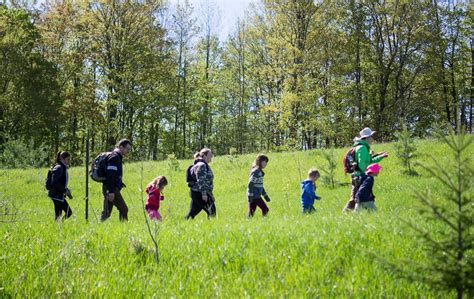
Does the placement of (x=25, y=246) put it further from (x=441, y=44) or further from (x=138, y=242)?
(x=441, y=44)

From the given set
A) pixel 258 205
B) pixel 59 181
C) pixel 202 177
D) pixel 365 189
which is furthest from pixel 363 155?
pixel 59 181

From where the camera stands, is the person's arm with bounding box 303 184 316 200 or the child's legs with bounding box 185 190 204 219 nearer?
the child's legs with bounding box 185 190 204 219

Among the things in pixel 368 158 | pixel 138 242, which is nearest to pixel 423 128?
pixel 368 158

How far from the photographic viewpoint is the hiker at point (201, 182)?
859cm

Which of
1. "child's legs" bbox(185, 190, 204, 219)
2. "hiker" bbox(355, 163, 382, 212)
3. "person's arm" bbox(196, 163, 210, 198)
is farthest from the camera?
"child's legs" bbox(185, 190, 204, 219)

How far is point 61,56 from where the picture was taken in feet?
107

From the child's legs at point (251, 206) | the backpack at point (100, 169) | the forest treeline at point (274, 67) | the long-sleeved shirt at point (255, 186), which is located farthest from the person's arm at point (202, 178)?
the forest treeline at point (274, 67)

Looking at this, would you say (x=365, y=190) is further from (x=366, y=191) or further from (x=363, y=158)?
(x=363, y=158)

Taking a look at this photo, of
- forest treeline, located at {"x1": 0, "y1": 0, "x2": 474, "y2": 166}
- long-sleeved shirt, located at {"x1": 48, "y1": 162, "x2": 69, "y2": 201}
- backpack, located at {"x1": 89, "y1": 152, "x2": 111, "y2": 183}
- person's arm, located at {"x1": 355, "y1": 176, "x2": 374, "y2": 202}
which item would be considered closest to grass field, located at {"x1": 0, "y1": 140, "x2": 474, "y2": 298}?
backpack, located at {"x1": 89, "y1": 152, "x2": 111, "y2": 183}

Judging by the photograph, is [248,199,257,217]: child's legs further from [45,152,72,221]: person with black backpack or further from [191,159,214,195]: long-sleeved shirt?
[45,152,72,221]: person with black backpack

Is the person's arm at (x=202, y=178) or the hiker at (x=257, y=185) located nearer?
the person's arm at (x=202, y=178)

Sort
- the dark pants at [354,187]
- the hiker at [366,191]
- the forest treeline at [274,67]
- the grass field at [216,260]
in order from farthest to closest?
the forest treeline at [274,67], the dark pants at [354,187], the hiker at [366,191], the grass field at [216,260]

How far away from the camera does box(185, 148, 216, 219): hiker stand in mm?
8586

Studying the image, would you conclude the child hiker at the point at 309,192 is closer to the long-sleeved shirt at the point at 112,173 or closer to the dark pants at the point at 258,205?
the dark pants at the point at 258,205
